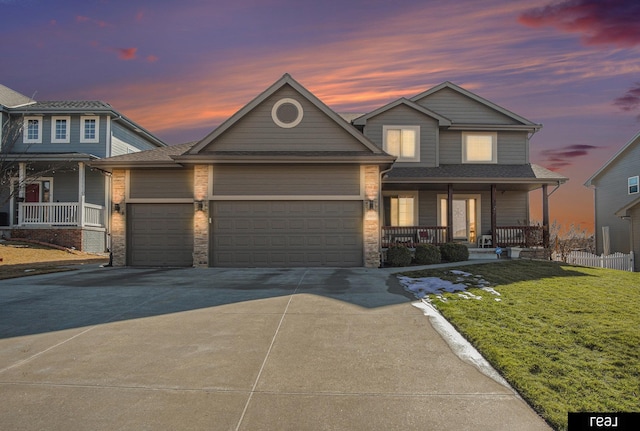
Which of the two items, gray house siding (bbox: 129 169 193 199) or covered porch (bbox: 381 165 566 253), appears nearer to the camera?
gray house siding (bbox: 129 169 193 199)

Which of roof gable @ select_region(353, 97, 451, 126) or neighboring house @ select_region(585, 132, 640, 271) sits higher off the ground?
roof gable @ select_region(353, 97, 451, 126)

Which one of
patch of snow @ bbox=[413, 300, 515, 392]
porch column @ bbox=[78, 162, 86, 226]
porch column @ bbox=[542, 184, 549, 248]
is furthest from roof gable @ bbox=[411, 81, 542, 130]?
porch column @ bbox=[78, 162, 86, 226]

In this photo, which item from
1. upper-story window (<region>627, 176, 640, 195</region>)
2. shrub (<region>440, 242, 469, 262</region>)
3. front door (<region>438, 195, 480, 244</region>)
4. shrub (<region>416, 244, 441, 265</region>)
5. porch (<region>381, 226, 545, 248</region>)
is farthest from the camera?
upper-story window (<region>627, 176, 640, 195</region>)

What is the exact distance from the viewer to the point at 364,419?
379 cm

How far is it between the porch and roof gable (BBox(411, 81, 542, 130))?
17.9 ft

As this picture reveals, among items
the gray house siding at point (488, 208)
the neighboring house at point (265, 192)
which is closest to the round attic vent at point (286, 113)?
the neighboring house at point (265, 192)

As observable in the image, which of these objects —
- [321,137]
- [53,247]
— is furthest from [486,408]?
[53,247]

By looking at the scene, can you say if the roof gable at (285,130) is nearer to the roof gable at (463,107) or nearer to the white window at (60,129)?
the roof gable at (463,107)

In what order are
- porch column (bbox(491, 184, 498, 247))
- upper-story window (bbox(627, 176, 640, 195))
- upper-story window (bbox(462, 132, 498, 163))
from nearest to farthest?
porch column (bbox(491, 184, 498, 247)) → upper-story window (bbox(462, 132, 498, 163)) → upper-story window (bbox(627, 176, 640, 195))

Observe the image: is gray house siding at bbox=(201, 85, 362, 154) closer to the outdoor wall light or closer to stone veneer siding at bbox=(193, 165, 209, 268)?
stone veneer siding at bbox=(193, 165, 209, 268)

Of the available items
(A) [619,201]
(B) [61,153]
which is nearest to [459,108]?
(A) [619,201]

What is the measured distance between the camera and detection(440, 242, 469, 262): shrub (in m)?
16.4

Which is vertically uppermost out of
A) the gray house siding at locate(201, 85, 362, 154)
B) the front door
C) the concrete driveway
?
the gray house siding at locate(201, 85, 362, 154)

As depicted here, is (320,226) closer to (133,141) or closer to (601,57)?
(601,57)
